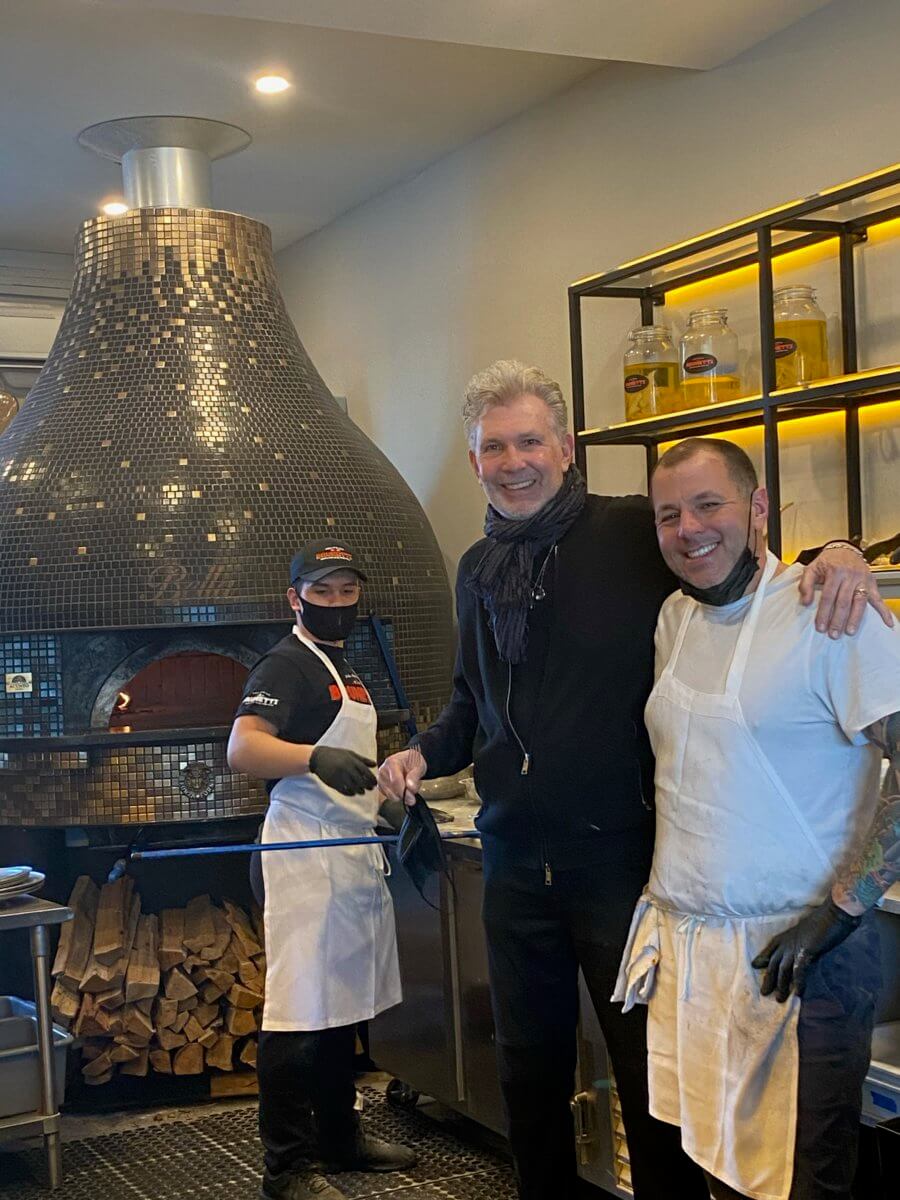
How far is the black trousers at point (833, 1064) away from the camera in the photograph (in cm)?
181

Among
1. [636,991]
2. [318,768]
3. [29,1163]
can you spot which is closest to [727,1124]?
[636,991]

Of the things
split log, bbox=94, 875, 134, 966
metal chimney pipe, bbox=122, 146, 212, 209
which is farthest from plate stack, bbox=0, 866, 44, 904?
metal chimney pipe, bbox=122, 146, 212, 209

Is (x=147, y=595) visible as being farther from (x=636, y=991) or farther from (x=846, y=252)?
(x=636, y=991)

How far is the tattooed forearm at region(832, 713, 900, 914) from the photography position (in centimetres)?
174

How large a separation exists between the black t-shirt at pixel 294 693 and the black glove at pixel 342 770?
5.6 inches

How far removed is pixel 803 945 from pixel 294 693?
1.52m

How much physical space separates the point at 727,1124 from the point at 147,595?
7.74 ft

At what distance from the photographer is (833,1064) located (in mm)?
1813

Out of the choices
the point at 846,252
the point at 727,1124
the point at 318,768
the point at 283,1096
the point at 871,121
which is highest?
the point at 871,121

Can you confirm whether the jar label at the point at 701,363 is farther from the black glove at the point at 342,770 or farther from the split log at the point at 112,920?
the split log at the point at 112,920

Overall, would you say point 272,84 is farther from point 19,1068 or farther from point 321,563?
point 19,1068

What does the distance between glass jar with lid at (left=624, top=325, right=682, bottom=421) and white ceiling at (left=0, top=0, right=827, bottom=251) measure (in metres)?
0.65

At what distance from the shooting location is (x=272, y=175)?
4.76m

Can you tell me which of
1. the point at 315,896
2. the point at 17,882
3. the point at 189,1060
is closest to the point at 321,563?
the point at 315,896
